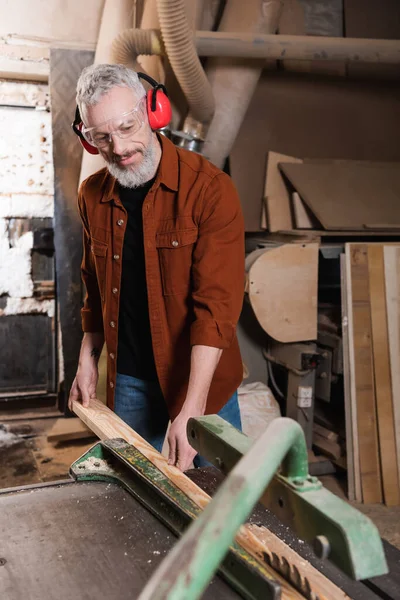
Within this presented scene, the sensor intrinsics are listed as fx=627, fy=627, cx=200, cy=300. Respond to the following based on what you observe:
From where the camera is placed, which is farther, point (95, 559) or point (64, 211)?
point (64, 211)

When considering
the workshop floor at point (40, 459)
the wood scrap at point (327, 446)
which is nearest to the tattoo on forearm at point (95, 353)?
the workshop floor at point (40, 459)

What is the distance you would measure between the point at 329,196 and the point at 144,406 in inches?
72.5

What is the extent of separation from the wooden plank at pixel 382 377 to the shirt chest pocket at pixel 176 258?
62.9 inches

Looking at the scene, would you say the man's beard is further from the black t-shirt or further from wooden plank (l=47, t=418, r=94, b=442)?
wooden plank (l=47, t=418, r=94, b=442)

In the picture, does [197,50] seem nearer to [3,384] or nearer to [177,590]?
[3,384]

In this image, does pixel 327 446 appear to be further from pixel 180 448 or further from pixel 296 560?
pixel 296 560

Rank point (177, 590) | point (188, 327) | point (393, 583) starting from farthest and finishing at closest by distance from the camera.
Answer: point (188, 327), point (393, 583), point (177, 590)

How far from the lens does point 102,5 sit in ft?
11.3

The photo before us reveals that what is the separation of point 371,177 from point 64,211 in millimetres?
1757

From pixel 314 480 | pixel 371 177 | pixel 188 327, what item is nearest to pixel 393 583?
pixel 314 480

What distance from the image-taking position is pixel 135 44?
9.61 ft

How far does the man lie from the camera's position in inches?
67.6

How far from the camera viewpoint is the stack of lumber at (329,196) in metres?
3.31

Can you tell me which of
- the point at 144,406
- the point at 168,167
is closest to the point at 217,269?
the point at 168,167
